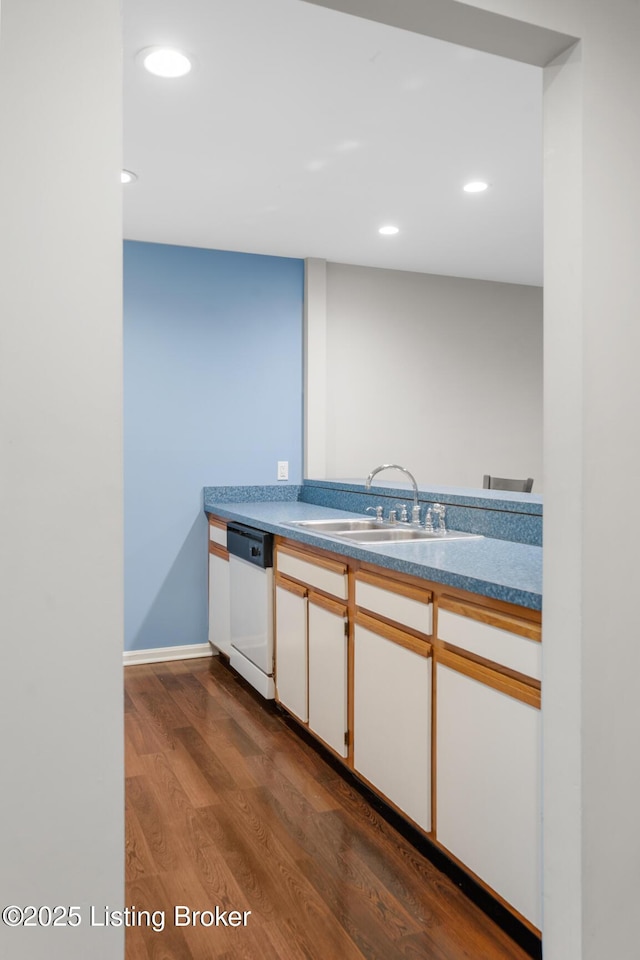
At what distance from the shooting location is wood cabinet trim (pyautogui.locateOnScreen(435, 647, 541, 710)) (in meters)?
1.59

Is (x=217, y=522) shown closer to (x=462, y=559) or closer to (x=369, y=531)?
(x=369, y=531)

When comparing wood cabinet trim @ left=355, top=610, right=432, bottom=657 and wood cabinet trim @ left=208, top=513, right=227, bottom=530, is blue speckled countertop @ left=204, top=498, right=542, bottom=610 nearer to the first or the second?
wood cabinet trim @ left=355, top=610, right=432, bottom=657

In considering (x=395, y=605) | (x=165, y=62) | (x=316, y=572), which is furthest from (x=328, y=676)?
(x=165, y=62)

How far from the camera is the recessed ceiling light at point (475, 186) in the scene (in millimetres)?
3051

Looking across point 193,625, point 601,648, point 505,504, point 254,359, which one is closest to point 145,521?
point 193,625

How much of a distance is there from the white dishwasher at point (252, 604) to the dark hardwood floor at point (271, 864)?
332 millimetres

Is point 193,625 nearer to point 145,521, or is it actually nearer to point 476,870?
point 145,521

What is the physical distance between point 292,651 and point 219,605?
99cm

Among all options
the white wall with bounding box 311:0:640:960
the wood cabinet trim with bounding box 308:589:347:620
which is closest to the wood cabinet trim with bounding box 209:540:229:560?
the wood cabinet trim with bounding box 308:589:347:620

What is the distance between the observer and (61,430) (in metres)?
0.98

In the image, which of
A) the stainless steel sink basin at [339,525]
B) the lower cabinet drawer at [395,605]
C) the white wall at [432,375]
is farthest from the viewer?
the white wall at [432,375]

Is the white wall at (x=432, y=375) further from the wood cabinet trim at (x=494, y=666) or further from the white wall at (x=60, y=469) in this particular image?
the white wall at (x=60, y=469)

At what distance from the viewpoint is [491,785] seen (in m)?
1.72

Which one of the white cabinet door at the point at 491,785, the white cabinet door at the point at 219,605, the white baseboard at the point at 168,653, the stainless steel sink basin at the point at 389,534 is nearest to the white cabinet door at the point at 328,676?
the stainless steel sink basin at the point at 389,534
